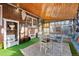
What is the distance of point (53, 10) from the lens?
332 centimetres

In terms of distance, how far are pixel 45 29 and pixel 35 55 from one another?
454mm

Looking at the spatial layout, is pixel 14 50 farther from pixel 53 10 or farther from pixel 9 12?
pixel 53 10

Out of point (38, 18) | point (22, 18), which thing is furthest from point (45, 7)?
point (22, 18)

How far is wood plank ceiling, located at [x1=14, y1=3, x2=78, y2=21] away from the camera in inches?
129

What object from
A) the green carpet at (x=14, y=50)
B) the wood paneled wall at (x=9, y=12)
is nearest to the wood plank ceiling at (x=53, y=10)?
the wood paneled wall at (x=9, y=12)

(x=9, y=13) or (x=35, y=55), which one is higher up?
(x=9, y=13)

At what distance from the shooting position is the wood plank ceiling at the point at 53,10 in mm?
3277

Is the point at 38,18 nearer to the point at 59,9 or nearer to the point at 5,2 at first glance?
the point at 59,9

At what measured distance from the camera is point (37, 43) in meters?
3.35

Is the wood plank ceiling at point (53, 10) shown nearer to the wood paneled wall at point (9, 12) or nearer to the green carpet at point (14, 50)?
the wood paneled wall at point (9, 12)

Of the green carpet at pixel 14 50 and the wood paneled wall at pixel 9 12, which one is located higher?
the wood paneled wall at pixel 9 12

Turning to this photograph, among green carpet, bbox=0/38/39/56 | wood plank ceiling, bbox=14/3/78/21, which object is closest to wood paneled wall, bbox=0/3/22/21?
wood plank ceiling, bbox=14/3/78/21

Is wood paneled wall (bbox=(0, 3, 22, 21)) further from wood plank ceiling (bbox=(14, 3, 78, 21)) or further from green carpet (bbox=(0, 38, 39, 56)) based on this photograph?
green carpet (bbox=(0, 38, 39, 56))

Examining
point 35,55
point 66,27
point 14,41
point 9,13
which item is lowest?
point 35,55
